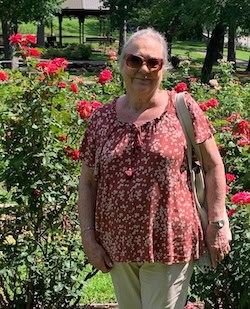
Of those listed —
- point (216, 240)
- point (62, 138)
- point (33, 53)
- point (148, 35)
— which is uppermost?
point (148, 35)

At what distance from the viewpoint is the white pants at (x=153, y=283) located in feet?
8.95

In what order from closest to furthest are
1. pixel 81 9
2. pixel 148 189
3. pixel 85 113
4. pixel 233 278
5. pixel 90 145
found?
pixel 148 189 < pixel 90 145 < pixel 233 278 < pixel 85 113 < pixel 81 9

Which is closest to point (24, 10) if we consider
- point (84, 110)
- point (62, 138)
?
point (84, 110)

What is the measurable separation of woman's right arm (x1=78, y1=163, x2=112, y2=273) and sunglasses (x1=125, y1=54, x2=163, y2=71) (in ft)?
1.62

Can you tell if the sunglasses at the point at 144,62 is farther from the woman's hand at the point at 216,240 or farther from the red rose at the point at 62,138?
the red rose at the point at 62,138

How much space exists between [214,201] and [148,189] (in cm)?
30

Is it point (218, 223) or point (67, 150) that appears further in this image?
point (67, 150)

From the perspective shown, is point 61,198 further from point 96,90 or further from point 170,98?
point 96,90

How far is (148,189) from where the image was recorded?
266 centimetres

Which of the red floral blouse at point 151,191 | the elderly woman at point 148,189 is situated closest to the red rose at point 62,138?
the elderly woman at point 148,189

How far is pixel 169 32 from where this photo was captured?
24516 mm

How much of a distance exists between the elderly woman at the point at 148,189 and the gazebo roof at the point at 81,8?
3549cm

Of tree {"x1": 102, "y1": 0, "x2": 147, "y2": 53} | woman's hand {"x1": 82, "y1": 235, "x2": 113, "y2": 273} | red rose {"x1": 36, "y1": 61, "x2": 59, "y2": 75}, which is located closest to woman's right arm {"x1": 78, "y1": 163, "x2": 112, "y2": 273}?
woman's hand {"x1": 82, "y1": 235, "x2": 113, "y2": 273}

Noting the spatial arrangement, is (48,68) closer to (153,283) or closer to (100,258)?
(100,258)
